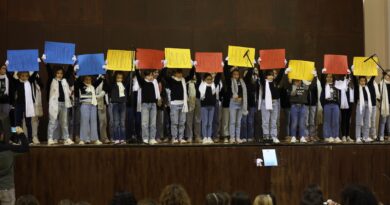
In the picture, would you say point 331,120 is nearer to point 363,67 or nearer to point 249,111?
point 363,67

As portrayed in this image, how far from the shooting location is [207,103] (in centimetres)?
1108

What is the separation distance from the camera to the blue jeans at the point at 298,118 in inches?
455

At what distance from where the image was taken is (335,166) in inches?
436

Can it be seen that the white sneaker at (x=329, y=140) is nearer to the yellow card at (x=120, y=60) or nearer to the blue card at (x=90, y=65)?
the yellow card at (x=120, y=60)

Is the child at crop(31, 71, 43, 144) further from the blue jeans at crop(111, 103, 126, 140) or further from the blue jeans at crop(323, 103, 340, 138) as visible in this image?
the blue jeans at crop(323, 103, 340, 138)

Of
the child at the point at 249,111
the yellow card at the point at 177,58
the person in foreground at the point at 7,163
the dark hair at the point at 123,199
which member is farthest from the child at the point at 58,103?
the dark hair at the point at 123,199

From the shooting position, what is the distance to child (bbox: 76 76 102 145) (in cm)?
1052

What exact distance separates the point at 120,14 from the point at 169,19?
1.31 metres

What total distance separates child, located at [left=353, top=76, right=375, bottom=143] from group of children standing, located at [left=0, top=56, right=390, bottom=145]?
0.07 ft

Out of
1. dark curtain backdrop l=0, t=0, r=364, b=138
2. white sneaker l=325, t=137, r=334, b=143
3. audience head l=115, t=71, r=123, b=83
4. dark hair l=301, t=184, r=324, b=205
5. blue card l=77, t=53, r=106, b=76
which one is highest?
dark curtain backdrop l=0, t=0, r=364, b=138

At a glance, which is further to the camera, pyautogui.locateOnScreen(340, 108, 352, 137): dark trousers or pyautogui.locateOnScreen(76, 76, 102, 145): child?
pyautogui.locateOnScreen(340, 108, 352, 137): dark trousers

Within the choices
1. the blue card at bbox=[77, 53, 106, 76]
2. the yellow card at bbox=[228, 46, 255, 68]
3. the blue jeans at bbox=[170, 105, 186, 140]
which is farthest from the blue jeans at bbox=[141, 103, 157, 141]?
the yellow card at bbox=[228, 46, 255, 68]

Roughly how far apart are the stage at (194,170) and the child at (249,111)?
1035 mm

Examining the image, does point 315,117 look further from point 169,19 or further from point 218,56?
point 169,19
